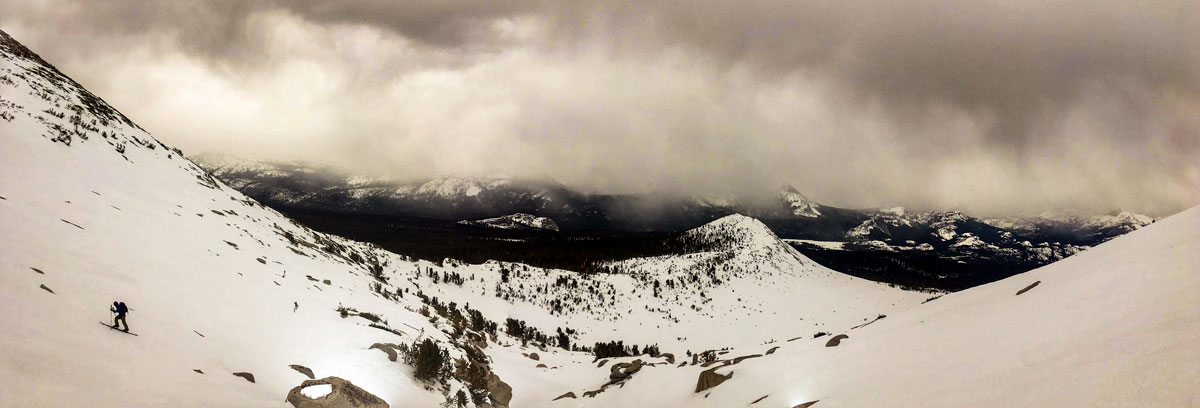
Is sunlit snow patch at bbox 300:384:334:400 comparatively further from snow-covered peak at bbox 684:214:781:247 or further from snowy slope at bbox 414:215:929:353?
snow-covered peak at bbox 684:214:781:247

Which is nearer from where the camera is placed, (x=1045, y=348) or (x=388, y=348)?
(x=1045, y=348)

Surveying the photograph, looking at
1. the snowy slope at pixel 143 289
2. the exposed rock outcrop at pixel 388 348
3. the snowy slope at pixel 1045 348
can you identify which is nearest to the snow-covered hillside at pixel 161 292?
the snowy slope at pixel 143 289

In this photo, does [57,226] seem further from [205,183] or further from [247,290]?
[205,183]

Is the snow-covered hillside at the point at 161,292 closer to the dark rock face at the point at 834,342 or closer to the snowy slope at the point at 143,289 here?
the snowy slope at the point at 143,289

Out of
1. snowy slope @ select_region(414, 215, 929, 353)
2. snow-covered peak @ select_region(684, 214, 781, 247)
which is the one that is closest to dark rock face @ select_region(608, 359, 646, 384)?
snowy slope @ select_region(414, 215, 929, 353)

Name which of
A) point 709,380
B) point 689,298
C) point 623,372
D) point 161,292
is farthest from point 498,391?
point 689,298

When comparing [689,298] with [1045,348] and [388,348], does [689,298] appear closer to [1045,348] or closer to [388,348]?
[388,348]

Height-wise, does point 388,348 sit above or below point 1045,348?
below
